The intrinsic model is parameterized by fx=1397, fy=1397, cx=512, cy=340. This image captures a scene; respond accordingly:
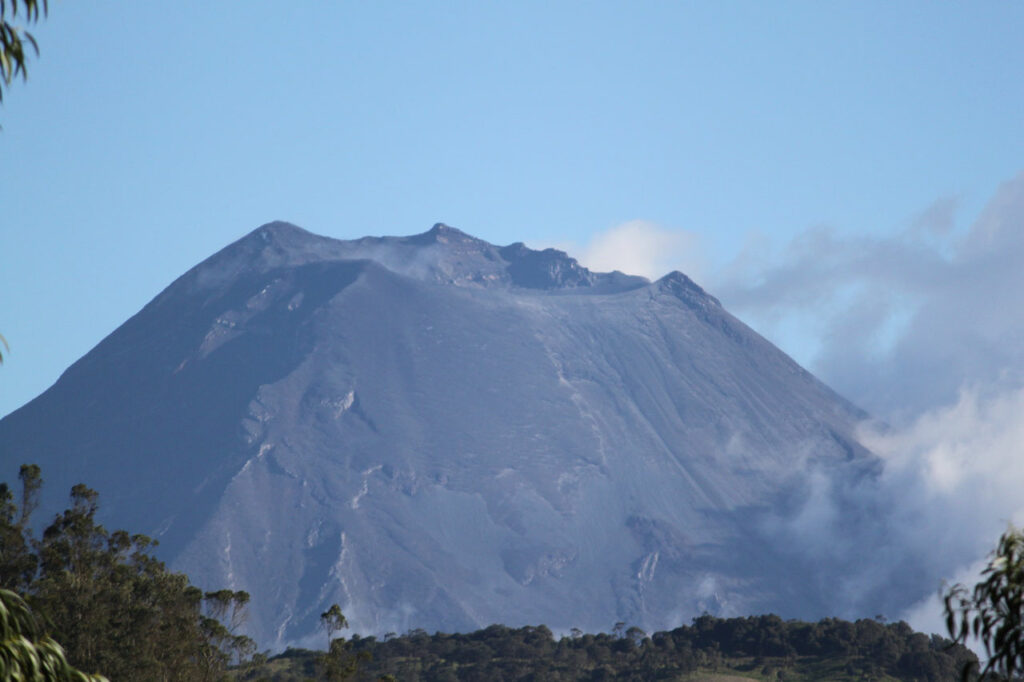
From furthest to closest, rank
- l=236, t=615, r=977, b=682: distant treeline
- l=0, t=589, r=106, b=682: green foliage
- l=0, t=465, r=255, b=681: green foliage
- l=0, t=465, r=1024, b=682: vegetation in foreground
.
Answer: l=236, t=615, r=977, b=682: distant treeline → l=0, t=465, r=255, b=681: green foliage → l=0, t=465, r=1024, b=682: vegetation in foreground → l=0, t=589, r=106, b=682: green foliage

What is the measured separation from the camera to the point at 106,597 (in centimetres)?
5206

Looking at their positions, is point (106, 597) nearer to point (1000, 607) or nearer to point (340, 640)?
point (340, 640)

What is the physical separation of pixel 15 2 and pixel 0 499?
3825 centimetres

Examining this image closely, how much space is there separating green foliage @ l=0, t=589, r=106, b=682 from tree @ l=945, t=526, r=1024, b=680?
12779 mm

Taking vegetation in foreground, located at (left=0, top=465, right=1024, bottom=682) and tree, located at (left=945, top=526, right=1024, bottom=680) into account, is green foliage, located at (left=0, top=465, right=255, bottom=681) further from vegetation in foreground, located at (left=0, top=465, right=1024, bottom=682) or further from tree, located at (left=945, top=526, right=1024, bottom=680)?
tree, located at (left=945, top=526, right=1024, bottom=680)

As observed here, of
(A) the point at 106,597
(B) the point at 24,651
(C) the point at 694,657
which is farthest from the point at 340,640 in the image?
(C) the point at 694,657

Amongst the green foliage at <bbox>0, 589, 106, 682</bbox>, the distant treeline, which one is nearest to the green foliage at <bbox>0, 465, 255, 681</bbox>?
the green foliage at <bbox>0, 589, 106, 682</bbox>

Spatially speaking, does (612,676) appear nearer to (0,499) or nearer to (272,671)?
(272,671)

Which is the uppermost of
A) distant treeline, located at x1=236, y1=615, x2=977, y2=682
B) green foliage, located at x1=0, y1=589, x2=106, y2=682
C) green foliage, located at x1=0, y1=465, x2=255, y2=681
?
distant treeline, located at x1=236, y1=615, x2=977, y2=682

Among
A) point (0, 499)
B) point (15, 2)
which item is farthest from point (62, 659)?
point (0, 499)

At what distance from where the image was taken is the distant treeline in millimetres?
114062

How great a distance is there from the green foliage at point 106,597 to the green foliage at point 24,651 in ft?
91.9

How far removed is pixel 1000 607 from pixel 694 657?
101 metres

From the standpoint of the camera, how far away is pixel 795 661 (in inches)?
4683
